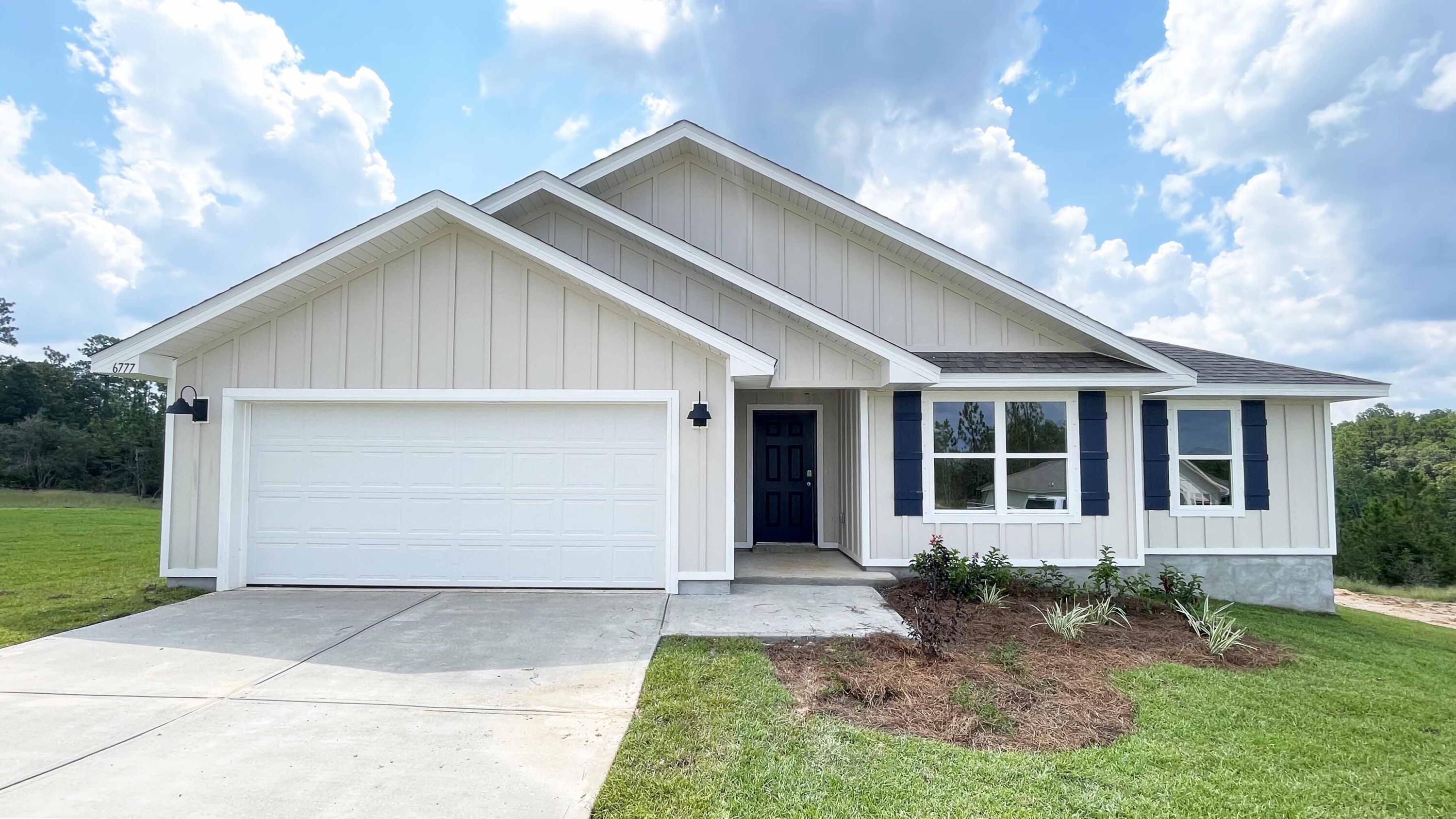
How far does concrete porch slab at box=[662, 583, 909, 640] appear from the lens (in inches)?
217

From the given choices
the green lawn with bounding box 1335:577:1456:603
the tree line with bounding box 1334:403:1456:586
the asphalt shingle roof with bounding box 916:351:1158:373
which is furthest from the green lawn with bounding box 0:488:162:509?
the tree line with bounding box 1334:403:1456:586

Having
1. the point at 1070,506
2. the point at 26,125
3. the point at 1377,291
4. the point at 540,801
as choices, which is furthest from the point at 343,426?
the point at 1377,291

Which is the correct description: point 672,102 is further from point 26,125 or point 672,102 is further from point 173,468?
point 26,125

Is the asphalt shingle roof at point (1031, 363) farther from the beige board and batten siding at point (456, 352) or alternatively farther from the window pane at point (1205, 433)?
the beige board and batten siding at point (456, 352)

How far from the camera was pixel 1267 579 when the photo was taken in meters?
8.34

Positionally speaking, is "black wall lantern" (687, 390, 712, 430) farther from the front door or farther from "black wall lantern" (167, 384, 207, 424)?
"black wall lantern" (167, 384, 207, 424)

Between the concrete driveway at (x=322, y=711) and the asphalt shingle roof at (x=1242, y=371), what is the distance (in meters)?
7.89

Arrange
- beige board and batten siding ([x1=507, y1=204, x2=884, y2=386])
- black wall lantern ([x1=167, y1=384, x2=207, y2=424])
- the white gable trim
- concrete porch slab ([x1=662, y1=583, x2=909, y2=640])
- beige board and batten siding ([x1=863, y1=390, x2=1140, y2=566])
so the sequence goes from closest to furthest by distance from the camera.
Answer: concrete porch slab ([x1=662, y1=583, x2=909, y2=640])
the white gable trim
black wall lantern ([x1=167, y1=384, x2=207, y2=424])
beige board and batten siding ([x1=507, y1=204, x2=884, y2=386])
beige board and batten siding ([x1=863, y1=390, x2=1140, y2=566])

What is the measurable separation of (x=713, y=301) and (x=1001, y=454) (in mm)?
4060

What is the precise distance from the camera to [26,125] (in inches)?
591

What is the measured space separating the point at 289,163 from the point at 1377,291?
92.0 ft

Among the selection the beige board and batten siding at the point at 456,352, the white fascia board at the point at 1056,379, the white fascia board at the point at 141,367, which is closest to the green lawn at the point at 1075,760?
the beige board and batten siding at the point at 456,352

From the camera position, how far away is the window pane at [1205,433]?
838cm

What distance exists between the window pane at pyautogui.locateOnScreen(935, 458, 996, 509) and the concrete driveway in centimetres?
406
